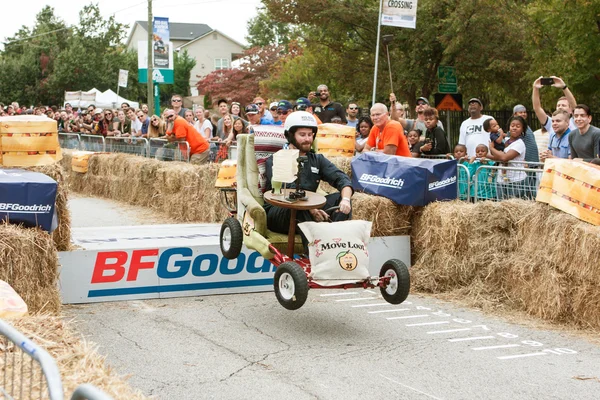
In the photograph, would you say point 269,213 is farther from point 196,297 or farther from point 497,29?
point 497,29

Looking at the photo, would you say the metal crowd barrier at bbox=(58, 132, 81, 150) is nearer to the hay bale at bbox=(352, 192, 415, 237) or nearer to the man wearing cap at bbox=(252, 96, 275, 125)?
the man wearing cap at bbox=(252, 96, 275, 125)

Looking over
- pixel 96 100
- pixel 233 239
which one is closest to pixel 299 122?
pixel 233 239

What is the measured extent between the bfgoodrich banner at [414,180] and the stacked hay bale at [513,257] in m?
0.21

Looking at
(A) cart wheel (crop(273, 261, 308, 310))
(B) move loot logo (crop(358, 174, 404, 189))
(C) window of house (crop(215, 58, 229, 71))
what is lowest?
(A) cart wheel (crop(273, 261, 308, 310))

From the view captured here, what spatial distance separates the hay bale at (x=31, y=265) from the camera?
24.1 feet

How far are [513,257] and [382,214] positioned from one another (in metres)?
1.85

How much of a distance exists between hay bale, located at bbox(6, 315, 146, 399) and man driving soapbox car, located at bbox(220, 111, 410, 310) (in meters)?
2.50

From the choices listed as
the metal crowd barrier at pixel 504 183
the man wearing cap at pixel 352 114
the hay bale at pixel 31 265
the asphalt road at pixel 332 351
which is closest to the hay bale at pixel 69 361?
the asphalt road at pixel 332 351

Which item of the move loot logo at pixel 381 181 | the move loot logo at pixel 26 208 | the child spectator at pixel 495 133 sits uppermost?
the child spectator at pixel 495 133

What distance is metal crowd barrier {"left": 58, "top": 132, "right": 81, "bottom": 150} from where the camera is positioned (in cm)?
2608

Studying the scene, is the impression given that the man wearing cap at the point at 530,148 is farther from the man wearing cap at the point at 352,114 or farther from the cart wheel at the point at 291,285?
the cart wheel at the point at 291,285

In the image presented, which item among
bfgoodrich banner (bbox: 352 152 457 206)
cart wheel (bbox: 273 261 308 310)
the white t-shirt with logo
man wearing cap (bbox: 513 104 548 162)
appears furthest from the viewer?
the white t-shirt with logo

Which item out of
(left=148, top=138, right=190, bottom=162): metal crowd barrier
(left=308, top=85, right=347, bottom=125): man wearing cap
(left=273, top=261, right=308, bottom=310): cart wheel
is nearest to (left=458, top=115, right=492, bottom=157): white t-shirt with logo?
(left=308, top=85, right=347, bottom=125): man wearing cap

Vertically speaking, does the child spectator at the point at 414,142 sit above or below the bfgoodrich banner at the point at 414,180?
above
